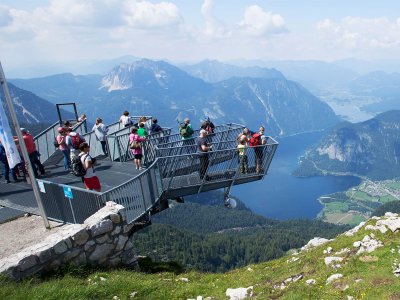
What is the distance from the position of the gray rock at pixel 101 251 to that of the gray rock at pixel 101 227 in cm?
44

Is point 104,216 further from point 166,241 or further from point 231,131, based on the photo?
point 166,241

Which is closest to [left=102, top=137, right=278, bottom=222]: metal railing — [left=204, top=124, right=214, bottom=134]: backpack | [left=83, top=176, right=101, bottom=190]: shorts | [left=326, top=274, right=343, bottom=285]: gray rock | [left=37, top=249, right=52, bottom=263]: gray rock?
[left=83, top=176, right=101, bottom=190]: shorts

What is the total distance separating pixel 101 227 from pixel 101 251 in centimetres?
78

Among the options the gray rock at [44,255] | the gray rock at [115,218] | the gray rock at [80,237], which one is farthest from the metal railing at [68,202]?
the gray rock at [44,255]

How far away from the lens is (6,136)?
11516 mm

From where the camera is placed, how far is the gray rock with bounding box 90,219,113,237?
35.8 feet

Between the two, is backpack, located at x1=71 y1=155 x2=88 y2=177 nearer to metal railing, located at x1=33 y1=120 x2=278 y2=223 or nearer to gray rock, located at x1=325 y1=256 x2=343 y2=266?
metal railing, located at x1=33 y1=120 x2=278 y2=223

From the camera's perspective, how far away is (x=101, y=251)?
444 inches

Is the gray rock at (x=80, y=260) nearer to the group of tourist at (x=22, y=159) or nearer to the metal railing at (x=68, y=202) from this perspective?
the metal railing at (x=68, y=202)

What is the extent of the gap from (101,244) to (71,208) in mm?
2093

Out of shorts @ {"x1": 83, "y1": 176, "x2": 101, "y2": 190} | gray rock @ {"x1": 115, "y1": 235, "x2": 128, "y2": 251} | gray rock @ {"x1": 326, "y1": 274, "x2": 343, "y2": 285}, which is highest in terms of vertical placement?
shorts @ {"x1": 83, "y1": 176, "x2": 101, "y2": 190}

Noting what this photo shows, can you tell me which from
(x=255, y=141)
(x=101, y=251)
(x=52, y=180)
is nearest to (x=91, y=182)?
(x=101, y=251)

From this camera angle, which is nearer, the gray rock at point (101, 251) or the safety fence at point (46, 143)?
the gray rock at point (101, 251)

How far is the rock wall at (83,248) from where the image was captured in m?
9.48
